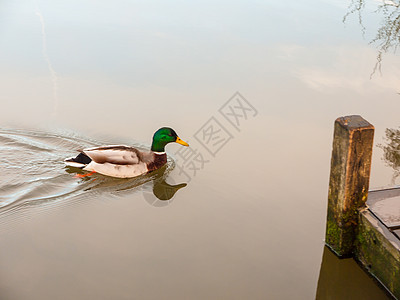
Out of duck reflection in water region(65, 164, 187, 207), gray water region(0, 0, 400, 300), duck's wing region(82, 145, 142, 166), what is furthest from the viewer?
duck's wing region(82, 145, 142, 166)

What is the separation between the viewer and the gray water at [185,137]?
16.6ft

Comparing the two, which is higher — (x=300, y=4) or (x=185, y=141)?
(x=300, y=4)

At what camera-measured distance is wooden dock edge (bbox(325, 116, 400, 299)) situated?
15.0ft

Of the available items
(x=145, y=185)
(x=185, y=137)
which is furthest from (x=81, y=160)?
(x=185, y=137)

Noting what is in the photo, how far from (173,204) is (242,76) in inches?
127

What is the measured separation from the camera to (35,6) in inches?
440

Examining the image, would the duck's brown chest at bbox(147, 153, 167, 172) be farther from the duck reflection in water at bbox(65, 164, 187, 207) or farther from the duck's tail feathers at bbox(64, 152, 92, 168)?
the duck's tail feathers at bbox(64, 152, 92, 168)

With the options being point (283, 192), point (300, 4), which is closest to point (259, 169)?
point (283, 192)

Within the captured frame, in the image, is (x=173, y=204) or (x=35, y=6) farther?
(x=35, y=6)

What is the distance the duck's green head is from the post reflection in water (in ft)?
7.92

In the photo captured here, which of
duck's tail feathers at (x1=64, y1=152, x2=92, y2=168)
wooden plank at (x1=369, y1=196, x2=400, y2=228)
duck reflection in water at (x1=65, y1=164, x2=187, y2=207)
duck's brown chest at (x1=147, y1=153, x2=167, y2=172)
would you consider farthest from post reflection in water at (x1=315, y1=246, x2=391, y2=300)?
duck's tail feathers at (x1=64, y1=152, x2=92, y2=168)

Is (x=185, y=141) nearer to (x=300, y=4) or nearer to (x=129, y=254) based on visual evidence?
(x=129, y=254)

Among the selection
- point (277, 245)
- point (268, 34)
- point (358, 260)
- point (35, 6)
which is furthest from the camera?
point (35, 6)

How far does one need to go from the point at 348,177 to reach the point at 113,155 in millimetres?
2849
